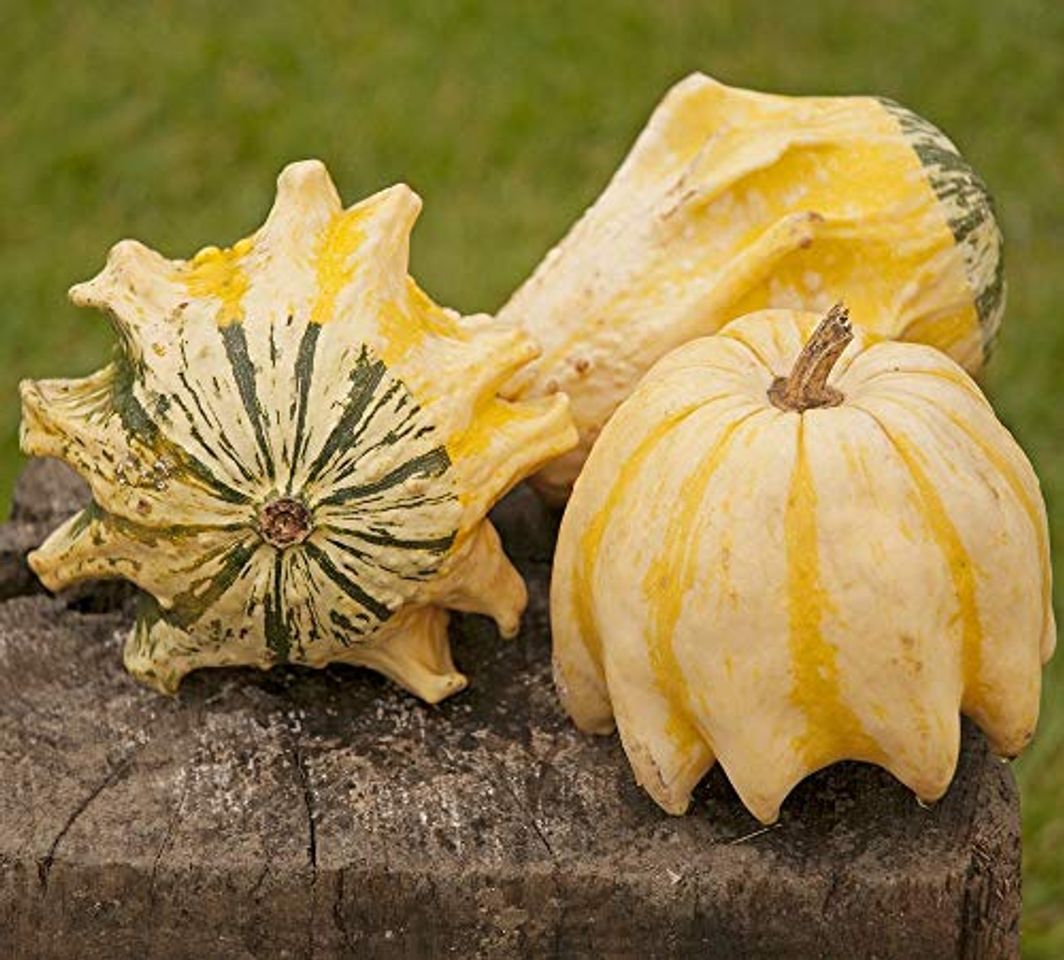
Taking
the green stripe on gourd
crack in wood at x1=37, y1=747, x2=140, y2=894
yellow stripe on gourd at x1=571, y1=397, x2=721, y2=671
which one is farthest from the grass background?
yellow stripe on gourd at x1=571, y1=397, x2=721, y2=671

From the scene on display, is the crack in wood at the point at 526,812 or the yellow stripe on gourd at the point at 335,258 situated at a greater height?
the yellow stripe on gourd at the point at 335,258

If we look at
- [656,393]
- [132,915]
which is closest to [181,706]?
[132,915]

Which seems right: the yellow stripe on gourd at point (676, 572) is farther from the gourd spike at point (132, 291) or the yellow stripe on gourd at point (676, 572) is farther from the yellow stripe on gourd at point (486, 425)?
the gourd spike at point (132, 291)

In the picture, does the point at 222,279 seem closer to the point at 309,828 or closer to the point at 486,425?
the point at 486,425

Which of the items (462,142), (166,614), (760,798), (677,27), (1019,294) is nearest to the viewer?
(760,798)

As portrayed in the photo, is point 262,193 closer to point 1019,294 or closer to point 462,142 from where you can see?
point 462,142

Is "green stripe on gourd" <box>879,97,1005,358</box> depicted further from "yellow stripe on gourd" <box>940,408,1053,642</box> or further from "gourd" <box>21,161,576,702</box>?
"gourd" <box>21,161,576,702</box>

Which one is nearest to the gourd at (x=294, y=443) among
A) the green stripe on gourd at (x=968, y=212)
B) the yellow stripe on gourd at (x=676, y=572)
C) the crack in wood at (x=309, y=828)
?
the crack in wood at (x=309, y=828)
